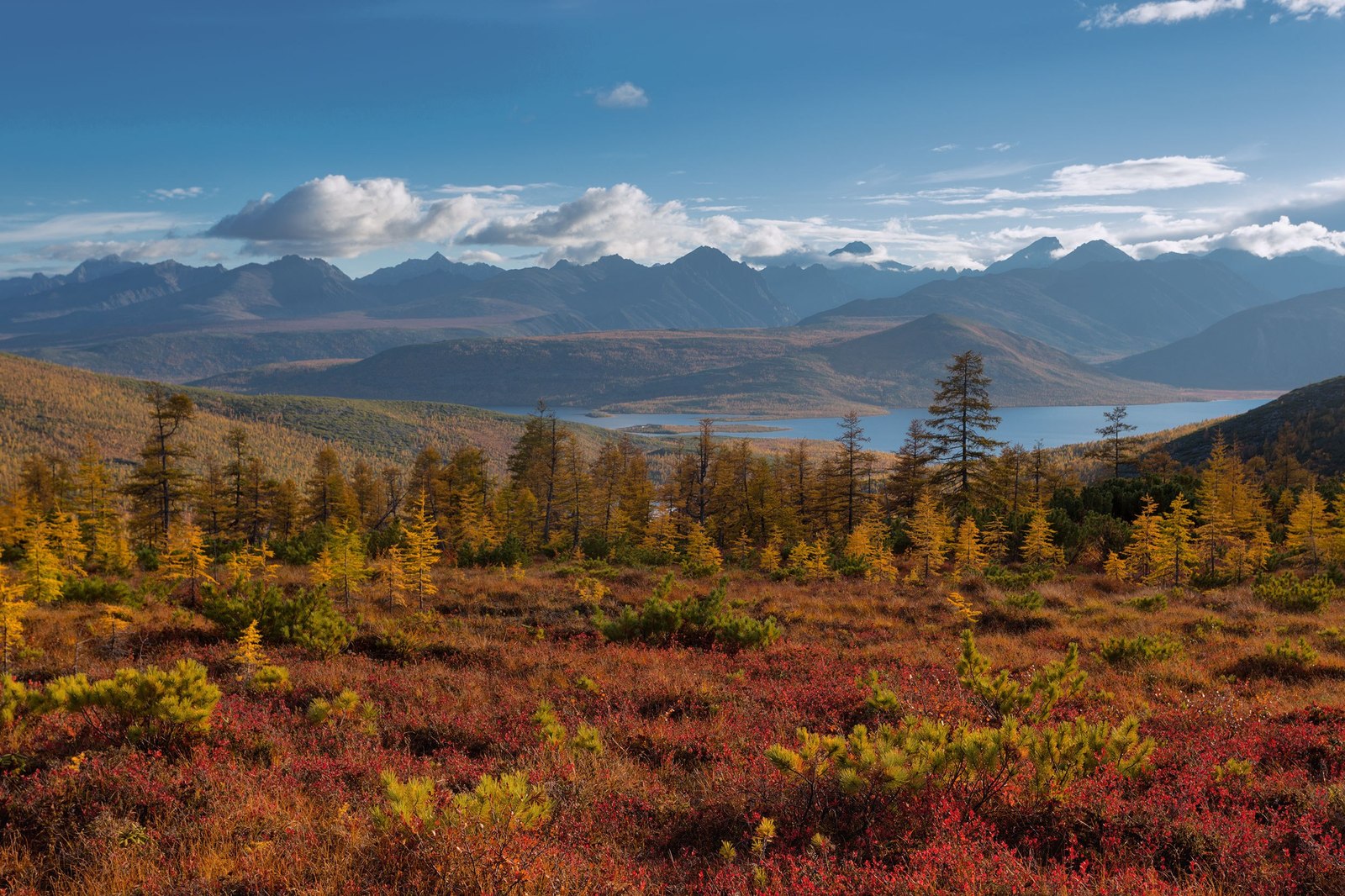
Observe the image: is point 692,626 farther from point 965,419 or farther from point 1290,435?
point 1290,435

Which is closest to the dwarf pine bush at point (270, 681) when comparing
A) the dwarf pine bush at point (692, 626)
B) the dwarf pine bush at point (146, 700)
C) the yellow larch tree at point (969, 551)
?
the dwarf pine bush at point (146, 700)

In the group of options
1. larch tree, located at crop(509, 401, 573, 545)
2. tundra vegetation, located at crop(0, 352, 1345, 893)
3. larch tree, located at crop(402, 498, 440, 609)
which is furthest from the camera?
larch tree, located at crop(509, 401, 573, 545)

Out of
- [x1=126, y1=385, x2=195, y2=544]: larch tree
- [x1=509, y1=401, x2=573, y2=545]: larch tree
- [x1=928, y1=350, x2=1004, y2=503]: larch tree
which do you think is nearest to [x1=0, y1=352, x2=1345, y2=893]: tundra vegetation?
[x1=126, y1=385, x2=195, y2=544]: larch tree

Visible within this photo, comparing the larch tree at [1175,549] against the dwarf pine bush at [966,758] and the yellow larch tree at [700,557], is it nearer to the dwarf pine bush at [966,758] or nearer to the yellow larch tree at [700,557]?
the yellow larch tree at [700,557]

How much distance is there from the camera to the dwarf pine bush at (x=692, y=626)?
12688 mm

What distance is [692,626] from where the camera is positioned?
1324 cm

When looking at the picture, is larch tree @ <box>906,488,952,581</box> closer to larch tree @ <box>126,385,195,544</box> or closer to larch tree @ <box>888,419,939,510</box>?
larch tree @ <box>888,419,939,510</box>

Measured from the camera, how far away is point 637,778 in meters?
6.51

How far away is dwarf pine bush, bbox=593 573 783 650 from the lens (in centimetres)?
1269

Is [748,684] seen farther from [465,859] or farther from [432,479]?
[432,479]

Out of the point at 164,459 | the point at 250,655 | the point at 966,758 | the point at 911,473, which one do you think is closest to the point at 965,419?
the point at 911,473

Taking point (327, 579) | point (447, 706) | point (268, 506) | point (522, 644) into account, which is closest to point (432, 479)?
point (268, 506)

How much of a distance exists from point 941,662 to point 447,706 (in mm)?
7758

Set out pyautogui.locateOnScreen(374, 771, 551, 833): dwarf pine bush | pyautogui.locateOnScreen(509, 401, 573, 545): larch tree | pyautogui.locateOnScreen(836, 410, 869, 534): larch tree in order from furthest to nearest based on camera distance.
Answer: pyautogui.locateOnScreen(509, 401, 573, 545): larch tree → pyautogui.locateOnScreen(836, 410, 869, 534): larch tree → pyautogui.locateOnScreen(374, 771, 551, 833): dwarf pine bush
